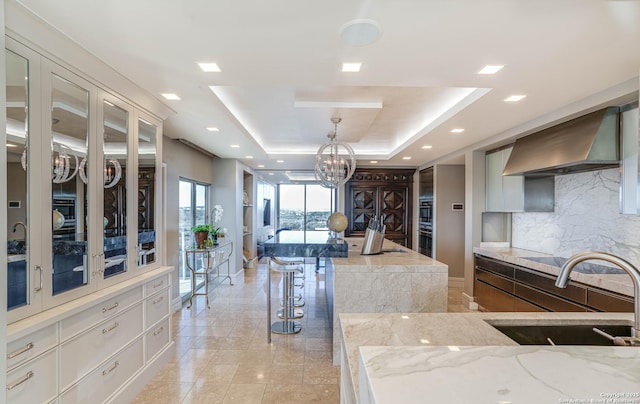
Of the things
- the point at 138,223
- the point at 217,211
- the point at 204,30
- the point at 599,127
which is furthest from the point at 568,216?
the point at 217,211

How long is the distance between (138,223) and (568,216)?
443 cm

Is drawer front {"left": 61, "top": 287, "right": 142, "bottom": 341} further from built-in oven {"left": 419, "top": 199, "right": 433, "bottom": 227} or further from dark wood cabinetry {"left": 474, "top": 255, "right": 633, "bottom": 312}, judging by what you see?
built-in oven {"left": 419, "top": 199, "right": 433, "bottom": 227}

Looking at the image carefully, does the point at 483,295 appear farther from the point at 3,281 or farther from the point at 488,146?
the point at 3,281

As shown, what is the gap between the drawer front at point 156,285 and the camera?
2.59 m

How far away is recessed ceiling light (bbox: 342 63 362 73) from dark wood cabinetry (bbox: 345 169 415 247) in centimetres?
476

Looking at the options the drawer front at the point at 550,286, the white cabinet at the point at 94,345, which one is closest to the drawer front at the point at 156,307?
the white cabinet at the point at 94,345

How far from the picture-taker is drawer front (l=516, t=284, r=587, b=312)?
8.77 feet

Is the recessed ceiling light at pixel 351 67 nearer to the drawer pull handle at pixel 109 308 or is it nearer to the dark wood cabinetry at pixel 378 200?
the drawer pull handle at pixel 109 308

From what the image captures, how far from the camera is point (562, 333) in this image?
1403 millimetres

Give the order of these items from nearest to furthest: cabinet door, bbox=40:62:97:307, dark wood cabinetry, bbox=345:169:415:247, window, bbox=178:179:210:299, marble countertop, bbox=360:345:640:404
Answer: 1. marble countertop, bbox=360:345:640:404
2. cabinet door, bbox=40:62:97:307
3. window, bbox=178:179:210:299
4. dark wood cabinetry, bbox=345:169:415:247

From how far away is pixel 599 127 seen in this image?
2.54 m

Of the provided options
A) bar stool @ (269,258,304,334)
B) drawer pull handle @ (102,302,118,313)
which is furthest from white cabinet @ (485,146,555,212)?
drawer pull handle @ (102,302,118,313)

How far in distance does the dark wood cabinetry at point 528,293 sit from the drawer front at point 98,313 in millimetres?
3643

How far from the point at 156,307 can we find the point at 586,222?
171 inches
